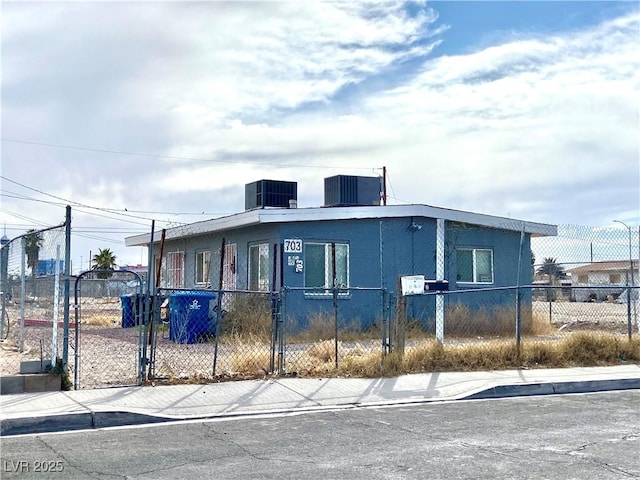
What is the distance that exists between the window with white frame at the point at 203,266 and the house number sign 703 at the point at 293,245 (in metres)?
4.99

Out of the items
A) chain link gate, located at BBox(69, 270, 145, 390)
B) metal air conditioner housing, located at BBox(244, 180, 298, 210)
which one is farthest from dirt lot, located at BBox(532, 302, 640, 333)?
chain link gate, located at BBox(69, 270, 145, 390)

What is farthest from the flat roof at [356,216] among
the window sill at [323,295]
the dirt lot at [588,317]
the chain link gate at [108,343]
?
the chain link gate at [108,343]

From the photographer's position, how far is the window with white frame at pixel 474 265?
810 inches

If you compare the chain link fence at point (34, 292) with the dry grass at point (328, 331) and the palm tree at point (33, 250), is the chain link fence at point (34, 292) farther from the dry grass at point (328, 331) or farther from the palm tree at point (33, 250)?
the dry grass at point (328, 331)

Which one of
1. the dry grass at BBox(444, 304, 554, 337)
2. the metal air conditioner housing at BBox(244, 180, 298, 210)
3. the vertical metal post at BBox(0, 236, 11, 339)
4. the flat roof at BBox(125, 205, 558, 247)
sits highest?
the metal air conditioner housing at BBox(244, 180, 298, 210)

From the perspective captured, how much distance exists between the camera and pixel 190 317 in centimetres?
1698

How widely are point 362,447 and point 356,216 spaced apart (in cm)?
1173

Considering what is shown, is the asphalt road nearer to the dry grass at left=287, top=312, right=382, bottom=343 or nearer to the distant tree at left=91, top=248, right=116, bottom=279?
the dry grass at left=287, top=312, right=382, bottom=343

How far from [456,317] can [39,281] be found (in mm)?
9999

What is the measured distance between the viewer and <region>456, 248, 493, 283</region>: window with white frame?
67.5 ft

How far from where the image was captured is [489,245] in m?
21.0

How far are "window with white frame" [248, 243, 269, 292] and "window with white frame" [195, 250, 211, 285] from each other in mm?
2985

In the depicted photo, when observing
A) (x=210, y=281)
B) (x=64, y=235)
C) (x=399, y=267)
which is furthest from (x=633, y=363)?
(x=210, y=281)

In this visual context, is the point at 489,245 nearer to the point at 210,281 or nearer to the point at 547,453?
the point at 210,281
